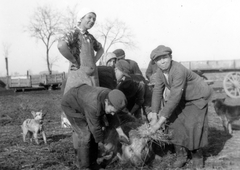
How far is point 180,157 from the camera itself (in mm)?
4844

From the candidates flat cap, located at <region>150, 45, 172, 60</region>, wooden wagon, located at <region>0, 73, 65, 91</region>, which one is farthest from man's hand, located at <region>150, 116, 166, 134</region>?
wooden wagon, located at <region>0, 73, 65, 91</region>

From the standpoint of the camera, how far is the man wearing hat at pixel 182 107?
4594mm

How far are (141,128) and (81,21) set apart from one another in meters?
2.05

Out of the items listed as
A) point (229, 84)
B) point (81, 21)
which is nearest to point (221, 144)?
point (81, 21)

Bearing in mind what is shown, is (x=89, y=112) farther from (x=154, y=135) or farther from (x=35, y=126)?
(x=35, y=126)

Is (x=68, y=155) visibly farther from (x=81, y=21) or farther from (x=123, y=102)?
(x=81, y=21)

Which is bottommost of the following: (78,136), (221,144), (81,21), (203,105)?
(221,144)

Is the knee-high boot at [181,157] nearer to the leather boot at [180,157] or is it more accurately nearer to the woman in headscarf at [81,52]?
the leather boot at [180,157]

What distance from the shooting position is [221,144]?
6.14 meters

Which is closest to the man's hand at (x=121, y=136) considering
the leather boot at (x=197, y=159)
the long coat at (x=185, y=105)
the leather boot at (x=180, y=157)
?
the long coat at (x=185, y=105)

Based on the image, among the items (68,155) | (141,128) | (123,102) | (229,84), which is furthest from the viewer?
(229,84)

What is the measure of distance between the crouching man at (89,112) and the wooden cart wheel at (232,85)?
11.9m

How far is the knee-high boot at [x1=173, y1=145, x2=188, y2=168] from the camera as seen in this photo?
15.5 ft

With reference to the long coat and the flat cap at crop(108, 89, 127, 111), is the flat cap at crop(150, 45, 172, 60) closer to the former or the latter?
the long coat
